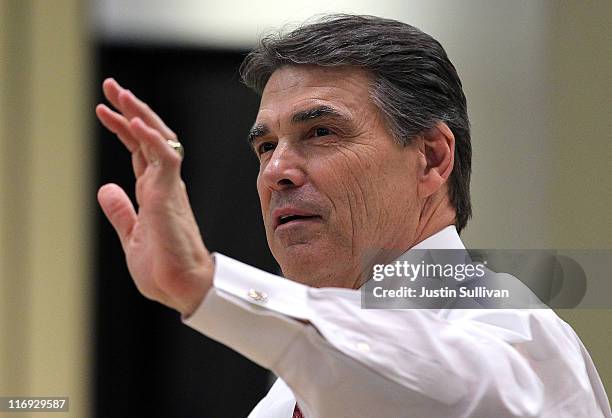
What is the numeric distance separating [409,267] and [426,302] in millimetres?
128

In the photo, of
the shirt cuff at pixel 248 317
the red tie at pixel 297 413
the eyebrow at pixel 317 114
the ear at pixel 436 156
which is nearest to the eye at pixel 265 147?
the eyebrow at pixel 317 114

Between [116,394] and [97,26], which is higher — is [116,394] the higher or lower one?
the lower one

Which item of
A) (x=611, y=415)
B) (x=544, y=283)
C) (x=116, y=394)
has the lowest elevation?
(x=116, y=394)

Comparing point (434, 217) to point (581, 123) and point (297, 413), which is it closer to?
point (297, 413)

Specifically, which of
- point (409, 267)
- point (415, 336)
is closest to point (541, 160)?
point (409, 267)

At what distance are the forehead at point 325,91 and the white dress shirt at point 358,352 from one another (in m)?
0.61

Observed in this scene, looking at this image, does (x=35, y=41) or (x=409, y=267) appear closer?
(x=409, y=267)

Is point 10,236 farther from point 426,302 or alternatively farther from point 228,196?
point 426,302

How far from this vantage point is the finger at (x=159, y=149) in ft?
4.19

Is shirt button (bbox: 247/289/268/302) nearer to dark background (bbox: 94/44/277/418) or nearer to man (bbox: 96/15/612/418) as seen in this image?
man (bbox: 96/15/612/418)

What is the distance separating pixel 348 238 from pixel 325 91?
272mm

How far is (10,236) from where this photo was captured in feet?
12.1

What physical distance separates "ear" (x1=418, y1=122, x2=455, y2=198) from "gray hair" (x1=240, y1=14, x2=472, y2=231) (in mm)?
20

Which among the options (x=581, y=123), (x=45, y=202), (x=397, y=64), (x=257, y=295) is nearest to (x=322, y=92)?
(x=397, y=64)
